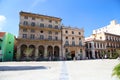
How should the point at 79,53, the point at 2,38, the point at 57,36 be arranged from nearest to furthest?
the point at 2,38 → the point at 57,36 → the point at 79,53

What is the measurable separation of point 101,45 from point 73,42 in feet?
48.7

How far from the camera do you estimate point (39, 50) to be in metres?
41.3

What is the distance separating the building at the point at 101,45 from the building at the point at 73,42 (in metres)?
5.80

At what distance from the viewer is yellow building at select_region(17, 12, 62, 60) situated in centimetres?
3828

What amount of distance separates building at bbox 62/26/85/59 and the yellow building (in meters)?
2.01

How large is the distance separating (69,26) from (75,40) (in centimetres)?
549

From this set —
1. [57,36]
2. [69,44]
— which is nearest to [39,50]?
[57,36]

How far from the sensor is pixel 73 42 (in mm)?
46094

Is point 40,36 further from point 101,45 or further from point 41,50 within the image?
point 101,45

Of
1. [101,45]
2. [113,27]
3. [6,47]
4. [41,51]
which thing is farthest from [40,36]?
[113,27]

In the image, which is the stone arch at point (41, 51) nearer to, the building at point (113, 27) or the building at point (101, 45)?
the building at point (101, 45)

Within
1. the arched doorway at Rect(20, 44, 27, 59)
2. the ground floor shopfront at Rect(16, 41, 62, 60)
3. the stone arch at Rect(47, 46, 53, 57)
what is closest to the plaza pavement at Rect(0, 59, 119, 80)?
the ground floor shopfront at Rect(16, 41, 62, 60)

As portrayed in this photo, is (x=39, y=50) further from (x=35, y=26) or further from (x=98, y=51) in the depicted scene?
(x=98, y=51)

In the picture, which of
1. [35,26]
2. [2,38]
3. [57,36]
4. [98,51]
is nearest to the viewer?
[2,38]
